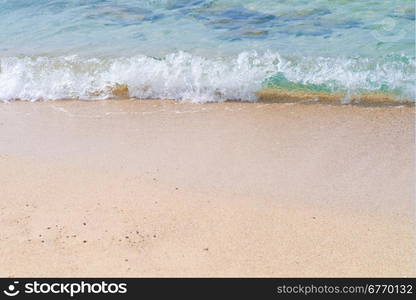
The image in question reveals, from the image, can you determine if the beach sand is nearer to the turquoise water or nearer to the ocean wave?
the ocean wave

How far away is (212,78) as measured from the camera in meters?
5.64

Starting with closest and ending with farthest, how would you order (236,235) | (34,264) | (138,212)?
(34,264)
(236,235)
(138,212)

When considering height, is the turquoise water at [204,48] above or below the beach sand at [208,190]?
above

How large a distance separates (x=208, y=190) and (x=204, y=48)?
3.22 metres

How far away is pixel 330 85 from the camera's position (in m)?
5.50

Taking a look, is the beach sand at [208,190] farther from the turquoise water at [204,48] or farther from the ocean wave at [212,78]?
the turquoise water at [204,48]

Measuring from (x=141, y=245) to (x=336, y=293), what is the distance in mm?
1072

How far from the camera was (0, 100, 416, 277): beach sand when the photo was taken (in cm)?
301

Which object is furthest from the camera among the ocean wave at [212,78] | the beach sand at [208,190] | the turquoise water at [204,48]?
the turquoise water at [204,48]

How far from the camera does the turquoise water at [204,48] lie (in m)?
5.59

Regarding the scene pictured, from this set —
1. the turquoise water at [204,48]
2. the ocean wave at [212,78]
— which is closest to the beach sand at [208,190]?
the ocean wave at [212,78]

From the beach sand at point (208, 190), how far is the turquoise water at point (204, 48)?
1.45 ft

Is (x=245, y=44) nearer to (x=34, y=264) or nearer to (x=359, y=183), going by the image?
(x=359, y=183)

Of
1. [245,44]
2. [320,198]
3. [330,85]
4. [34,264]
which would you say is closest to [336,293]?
[320,198]
